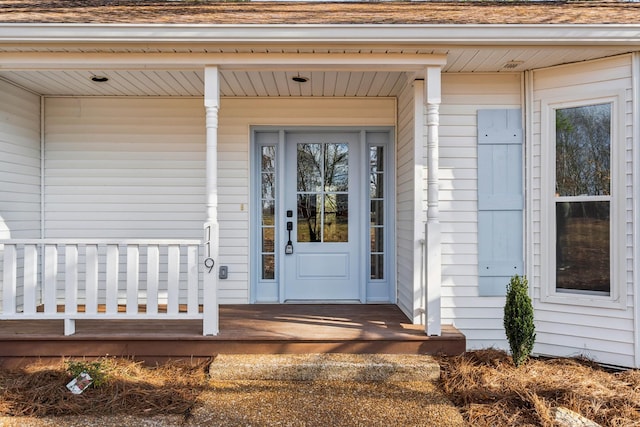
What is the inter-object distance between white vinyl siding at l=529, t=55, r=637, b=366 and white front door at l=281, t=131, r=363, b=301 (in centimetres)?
181

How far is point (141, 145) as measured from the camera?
178 inches

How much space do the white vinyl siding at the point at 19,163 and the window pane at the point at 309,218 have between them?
9.14 ft

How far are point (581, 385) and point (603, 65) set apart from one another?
250cm

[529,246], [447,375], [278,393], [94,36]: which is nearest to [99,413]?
[278,393]

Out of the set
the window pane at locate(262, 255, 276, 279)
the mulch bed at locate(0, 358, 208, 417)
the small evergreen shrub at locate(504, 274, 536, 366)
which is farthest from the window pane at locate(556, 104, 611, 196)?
the mulch bed at locate(0, 358, 208, 417)

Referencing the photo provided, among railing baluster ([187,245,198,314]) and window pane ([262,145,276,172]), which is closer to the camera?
railing baluster ([187,245,198,314])

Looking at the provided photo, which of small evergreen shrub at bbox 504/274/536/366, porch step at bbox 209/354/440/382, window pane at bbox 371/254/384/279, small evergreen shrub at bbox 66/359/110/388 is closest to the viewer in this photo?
small evergreen shrub at bbox 66/359/110/388

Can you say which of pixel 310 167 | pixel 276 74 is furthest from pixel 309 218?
pixel 276 74

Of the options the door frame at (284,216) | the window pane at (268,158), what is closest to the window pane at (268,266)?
the door frame at (284,216)

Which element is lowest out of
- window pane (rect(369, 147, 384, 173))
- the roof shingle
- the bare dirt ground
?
the bare dirt ground

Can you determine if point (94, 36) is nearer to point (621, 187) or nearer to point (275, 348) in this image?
point (275, 348)

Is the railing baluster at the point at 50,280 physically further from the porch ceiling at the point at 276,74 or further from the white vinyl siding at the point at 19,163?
the porch ceiling at the point at 276,74

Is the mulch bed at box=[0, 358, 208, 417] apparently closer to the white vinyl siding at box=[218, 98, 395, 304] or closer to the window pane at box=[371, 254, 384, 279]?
the white vinyl siding at box=[218, 98, 395, 304]

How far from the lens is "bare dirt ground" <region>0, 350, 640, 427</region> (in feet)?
8.29
